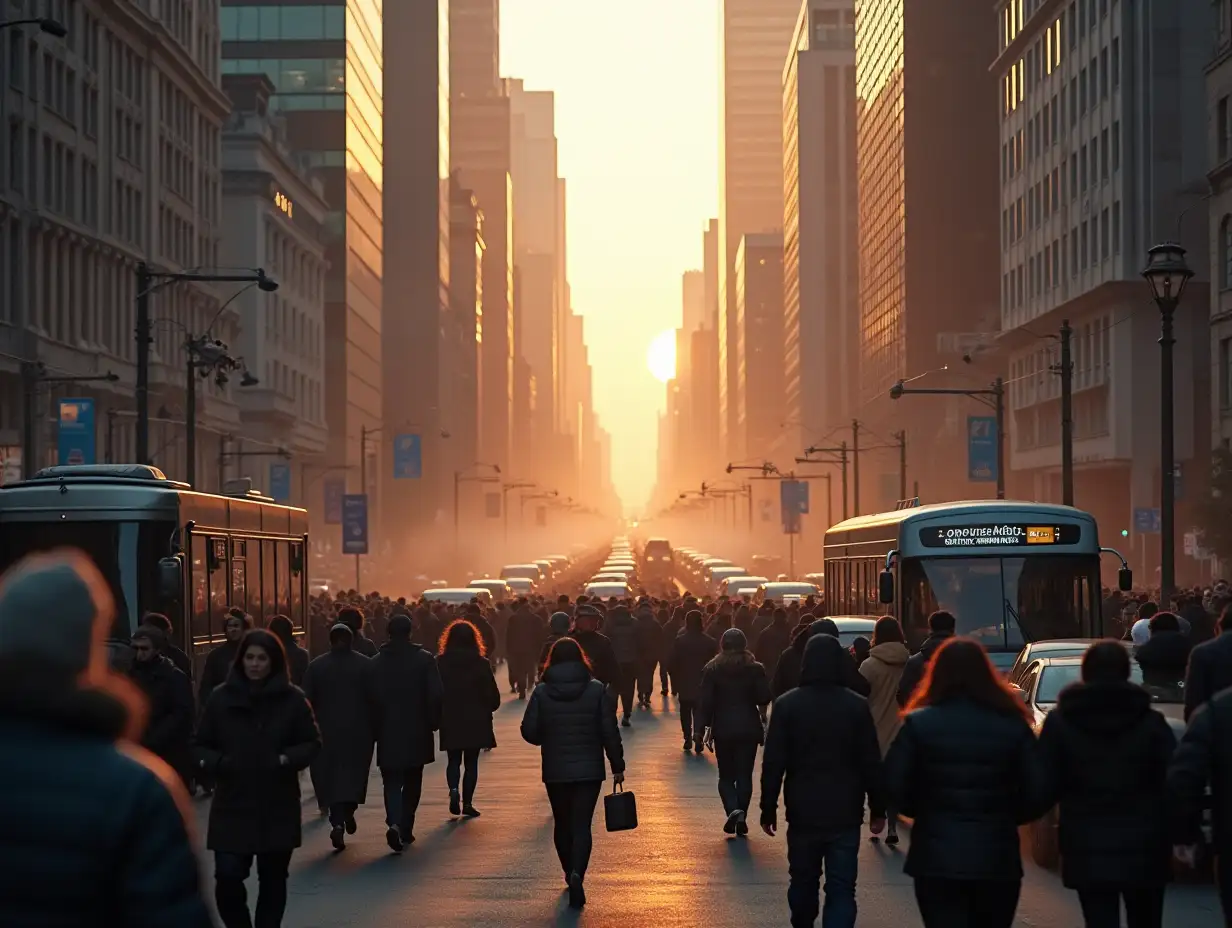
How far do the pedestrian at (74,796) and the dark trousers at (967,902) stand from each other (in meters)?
4.82

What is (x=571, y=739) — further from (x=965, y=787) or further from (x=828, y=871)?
(x=965, y=787)

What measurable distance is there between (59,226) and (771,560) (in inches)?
2169

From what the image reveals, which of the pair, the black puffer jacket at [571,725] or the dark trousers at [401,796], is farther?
the dark trousers at [401,796]

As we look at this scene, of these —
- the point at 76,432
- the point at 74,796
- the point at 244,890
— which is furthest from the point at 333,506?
the point at 74,796

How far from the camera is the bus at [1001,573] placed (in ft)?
80.3

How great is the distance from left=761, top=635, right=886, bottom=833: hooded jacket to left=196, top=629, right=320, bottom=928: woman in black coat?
2376mm

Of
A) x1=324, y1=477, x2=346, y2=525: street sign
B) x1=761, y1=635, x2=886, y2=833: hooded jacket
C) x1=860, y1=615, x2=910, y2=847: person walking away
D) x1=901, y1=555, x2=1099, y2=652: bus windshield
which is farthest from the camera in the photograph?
x1=324, y1=477, x2=346, y2=525: street sign

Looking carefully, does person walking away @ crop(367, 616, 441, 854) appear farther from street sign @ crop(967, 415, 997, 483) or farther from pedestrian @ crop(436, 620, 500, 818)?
street sign @ crop(967, 415, 997, 483)

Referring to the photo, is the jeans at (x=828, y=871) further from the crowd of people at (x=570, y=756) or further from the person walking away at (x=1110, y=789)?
the person walking away at (x=1110, y=789)

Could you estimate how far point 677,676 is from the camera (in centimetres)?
2661

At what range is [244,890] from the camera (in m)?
10.8

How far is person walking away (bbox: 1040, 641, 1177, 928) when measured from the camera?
8.54m

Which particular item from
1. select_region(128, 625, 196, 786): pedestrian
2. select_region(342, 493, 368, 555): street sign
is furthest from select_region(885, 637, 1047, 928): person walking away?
select_region(342, 493, 368, 555): street sign

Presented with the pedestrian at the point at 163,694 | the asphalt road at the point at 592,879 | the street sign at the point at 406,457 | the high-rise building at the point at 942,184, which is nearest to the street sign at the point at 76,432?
the asphalt road at the point at 592,879
